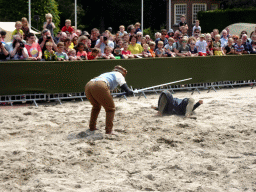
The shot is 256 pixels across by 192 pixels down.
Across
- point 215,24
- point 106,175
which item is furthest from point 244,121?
point 215,24

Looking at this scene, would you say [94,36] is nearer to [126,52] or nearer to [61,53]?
[126,52]

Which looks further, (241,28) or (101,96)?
(241,28)

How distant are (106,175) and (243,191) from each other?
1.91 m

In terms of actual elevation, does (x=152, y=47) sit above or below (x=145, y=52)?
above

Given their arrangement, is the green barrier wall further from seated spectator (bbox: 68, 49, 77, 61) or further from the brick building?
the brick building

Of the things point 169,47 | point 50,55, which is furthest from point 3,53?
point 169,47

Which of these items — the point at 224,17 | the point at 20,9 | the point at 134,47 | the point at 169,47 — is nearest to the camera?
the point at 134,47

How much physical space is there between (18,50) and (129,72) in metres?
3.40

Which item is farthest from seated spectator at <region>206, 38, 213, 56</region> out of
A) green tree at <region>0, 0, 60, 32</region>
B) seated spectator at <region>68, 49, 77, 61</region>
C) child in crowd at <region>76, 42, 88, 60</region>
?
green tree at <region>0, 0, 60, 32</region>

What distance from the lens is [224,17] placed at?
36.0 m

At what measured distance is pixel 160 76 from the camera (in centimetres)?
1358

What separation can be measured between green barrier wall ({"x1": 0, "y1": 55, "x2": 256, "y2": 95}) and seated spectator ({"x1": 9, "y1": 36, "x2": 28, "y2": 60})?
30 centimetres

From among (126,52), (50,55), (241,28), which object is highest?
(241,28)

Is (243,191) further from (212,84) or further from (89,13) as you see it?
(89,13)
